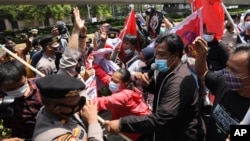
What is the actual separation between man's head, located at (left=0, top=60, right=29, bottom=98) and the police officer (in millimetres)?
471

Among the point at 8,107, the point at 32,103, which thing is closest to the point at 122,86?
the point at 32,103

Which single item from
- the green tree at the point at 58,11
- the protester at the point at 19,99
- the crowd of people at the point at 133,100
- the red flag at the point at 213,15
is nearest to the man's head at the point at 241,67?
the crowd of people at the point at 133,100

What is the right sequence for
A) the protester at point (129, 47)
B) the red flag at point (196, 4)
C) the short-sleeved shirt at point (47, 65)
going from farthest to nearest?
the protester at point (129, 47) → the short-sleeved shirt at point (47, 65) → the red flag at point (196, 4)

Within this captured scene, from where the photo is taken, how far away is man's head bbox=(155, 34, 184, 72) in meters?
2.65

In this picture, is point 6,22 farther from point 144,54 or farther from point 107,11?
point 144,54

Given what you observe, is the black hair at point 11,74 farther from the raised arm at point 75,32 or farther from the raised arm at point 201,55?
the raised arm at point 201,55

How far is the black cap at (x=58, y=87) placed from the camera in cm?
185

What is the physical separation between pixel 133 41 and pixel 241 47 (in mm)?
2903

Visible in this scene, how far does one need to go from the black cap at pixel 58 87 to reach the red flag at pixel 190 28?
1.81 m

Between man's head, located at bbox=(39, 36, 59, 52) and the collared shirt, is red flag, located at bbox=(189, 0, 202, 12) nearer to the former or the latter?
man's head, located at bbox=(39, 36, 59, 52)

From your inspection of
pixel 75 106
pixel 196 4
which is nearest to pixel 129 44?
pixel 196 4

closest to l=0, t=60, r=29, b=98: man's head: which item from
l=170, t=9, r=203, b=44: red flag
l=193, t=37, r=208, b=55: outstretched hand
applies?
l=193, t=37, r=208, b=55: outstretched hand

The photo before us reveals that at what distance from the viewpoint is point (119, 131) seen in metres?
2.49

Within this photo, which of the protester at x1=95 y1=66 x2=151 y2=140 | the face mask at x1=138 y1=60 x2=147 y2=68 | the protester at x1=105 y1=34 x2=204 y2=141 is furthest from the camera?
the face mask at x1=138 y1=60 x2=147 y2=68
